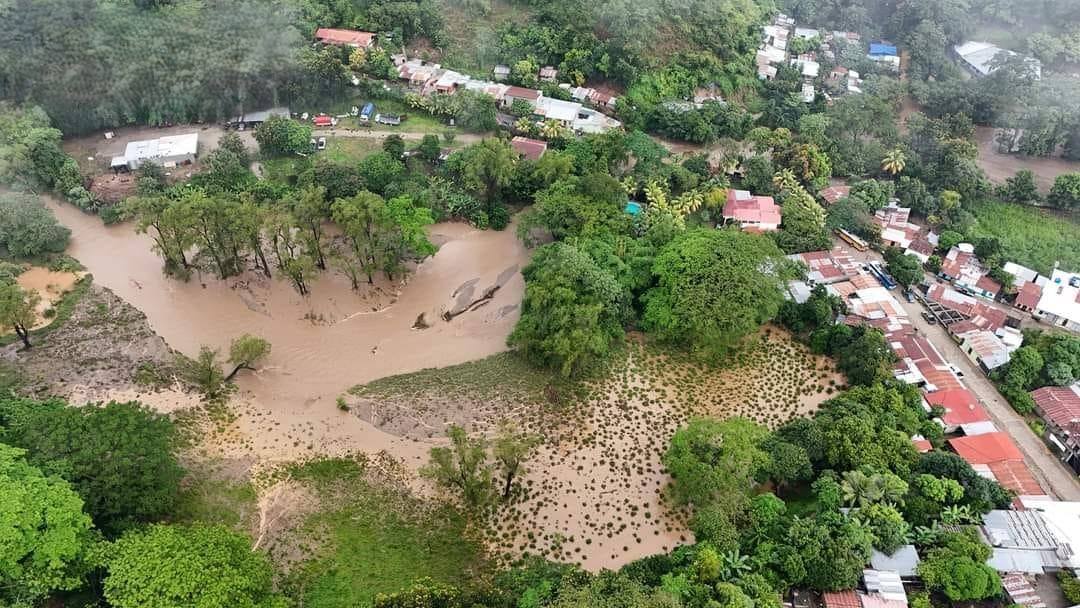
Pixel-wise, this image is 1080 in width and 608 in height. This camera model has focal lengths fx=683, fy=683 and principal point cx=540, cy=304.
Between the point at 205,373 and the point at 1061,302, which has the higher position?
the point at 1061,302

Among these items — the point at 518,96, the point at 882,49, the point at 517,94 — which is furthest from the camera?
the point at 882,49

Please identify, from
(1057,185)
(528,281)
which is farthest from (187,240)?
(1057,185)

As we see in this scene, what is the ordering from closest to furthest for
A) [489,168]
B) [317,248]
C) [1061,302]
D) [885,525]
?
[885,525] → [317,248] → [1061,302] → [489,168]

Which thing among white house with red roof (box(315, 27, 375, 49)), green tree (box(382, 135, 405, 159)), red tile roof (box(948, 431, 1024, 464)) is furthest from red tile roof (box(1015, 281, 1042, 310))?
white house with red roof (box(315, 27, 375, 49))

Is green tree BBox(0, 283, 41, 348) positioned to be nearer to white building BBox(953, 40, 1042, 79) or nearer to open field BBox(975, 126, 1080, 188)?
open field BBox(975, 126, 1080, 188)

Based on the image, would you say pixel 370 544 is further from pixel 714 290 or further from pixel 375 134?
pixel 375 134

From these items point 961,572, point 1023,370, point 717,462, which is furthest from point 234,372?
point 1023,370
